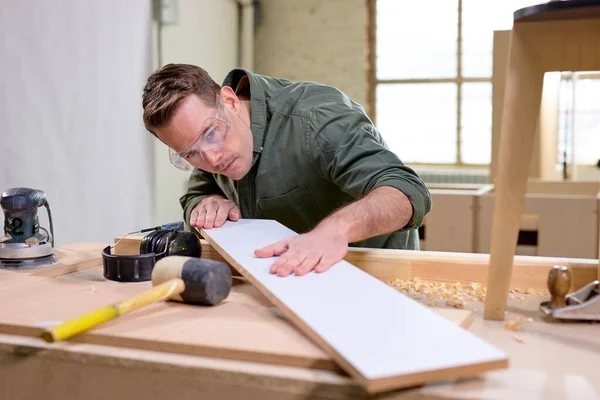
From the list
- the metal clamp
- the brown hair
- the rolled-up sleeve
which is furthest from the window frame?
the metal clamp

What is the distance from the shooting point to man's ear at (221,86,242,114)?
2.06 meters

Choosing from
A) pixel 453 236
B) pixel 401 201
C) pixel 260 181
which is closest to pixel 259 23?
pixel 453 236

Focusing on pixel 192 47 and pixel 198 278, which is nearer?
pixel 198 278

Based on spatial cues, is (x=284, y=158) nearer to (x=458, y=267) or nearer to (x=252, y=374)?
(x=458, y=267)

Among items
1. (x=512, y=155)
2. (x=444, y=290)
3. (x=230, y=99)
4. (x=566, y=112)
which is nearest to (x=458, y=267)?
(x=444, y=290)

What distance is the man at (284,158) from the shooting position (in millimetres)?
1717

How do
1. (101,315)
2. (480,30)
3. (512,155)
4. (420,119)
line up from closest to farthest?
(101,315), (512,155), (480,30), (420,119)

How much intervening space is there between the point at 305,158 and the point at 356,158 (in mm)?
258

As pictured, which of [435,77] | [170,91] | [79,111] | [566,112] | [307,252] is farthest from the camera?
[435,77]

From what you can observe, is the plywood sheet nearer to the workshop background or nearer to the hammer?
the hammer

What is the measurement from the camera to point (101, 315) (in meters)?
1.12

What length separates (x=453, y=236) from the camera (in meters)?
3.99

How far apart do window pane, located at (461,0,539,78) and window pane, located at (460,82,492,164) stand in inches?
7.8

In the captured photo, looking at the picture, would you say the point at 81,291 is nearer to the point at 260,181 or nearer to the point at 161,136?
the point at 161,136
